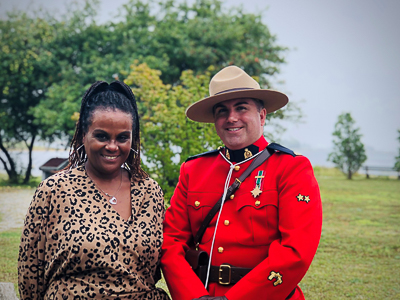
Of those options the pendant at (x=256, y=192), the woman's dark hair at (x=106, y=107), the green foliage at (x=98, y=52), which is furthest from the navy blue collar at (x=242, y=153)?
the green foliage at (x=98, y=52)

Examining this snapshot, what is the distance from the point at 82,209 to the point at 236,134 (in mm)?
1083

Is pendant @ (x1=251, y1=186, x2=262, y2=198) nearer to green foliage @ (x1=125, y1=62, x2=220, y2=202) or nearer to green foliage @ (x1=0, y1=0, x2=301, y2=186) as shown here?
green foliage @ (x1=125, y1=62, x2=220, y2=202)

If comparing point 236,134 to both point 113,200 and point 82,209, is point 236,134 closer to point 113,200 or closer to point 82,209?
point 113,200

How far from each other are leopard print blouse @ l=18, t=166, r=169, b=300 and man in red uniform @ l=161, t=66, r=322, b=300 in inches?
12.8

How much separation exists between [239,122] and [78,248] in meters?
1.26

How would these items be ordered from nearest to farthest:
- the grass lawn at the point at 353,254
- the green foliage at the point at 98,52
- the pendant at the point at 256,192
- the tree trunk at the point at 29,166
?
1. the pendant at the point at 256,192
2. the grass lawn at the point at 353,254
3. the green foliage at the point at 98,52
4. the tree trunk at the point at 29,166

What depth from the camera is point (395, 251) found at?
849 cm

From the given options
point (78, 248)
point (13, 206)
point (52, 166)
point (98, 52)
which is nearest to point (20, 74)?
point (98, 52)

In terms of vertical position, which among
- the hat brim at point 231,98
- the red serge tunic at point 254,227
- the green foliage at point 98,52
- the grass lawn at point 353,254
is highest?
the green foliage at point 98,52

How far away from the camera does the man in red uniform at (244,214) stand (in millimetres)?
2441

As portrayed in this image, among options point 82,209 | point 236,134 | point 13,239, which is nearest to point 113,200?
point 82,209

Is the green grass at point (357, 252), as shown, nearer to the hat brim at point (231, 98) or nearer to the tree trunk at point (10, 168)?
the hat brim at point (231, 98)

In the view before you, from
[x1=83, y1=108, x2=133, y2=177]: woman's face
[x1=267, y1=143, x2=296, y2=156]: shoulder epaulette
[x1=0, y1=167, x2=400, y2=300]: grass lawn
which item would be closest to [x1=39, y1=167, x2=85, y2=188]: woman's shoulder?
[x1=83, y1=108, x2=133, y2=177]: woman's face

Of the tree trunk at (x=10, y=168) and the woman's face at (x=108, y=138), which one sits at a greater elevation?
the woman's face at (x=108, y=138)
